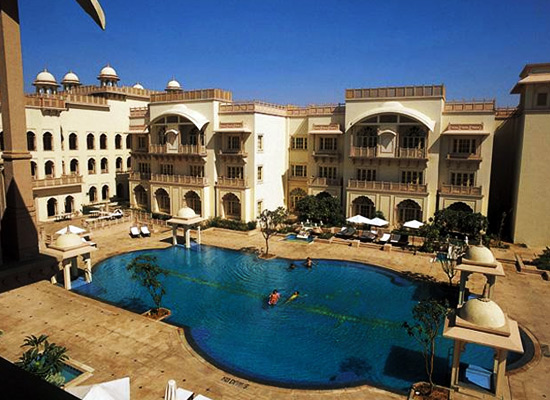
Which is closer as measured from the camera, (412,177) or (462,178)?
(462,178)

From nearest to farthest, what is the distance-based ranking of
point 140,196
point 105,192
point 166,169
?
point 166,169 < point 140,196 < point 105,192

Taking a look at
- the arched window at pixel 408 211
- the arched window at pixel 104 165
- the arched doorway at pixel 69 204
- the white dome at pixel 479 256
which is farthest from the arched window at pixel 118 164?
the white dome at pixel 479 256

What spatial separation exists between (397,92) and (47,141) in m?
30.8

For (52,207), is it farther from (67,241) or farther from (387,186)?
(387,186)

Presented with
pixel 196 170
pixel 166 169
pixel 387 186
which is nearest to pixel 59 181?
pixel 166 169

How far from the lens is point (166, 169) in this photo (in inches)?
1602

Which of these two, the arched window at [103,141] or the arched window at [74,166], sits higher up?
the arched window at [103,141]

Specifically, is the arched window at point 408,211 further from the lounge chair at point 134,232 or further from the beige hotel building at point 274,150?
the lounge chair at point 134,232

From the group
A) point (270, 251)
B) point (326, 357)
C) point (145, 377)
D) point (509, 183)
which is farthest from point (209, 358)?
point (509, 183)

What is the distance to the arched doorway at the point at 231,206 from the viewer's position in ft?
123

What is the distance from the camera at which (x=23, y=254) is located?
11.2 meters

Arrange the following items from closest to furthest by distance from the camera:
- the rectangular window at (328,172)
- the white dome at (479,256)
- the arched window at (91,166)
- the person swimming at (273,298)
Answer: the white dome at (479,256)
the person swimming at (273,298)
the rectangular window at (328,172)
the arched window at (91,166)

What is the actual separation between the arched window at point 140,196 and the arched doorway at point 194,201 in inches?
252

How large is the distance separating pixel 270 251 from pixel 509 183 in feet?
68.8
